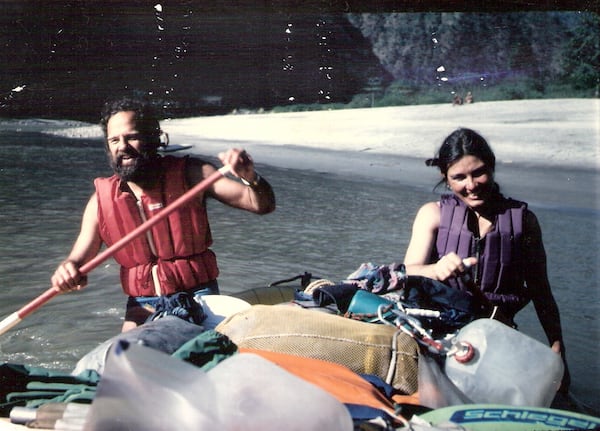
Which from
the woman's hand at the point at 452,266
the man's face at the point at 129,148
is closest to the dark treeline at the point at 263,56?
the man's face at the point at 129,148

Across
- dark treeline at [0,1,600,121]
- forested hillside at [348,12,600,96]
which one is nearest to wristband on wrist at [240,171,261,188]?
dark treeline at [0,1,600,121]

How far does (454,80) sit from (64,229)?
6828mm

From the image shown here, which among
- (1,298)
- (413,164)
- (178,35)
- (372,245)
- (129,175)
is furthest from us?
(413,164)

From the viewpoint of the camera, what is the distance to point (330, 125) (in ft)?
35.1

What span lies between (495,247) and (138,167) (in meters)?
1.56

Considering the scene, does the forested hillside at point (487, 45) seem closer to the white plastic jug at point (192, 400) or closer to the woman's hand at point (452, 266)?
the woman's hand at point (452, 266)

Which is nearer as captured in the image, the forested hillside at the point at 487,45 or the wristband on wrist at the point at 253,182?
the wristband on wrist at the point at 253,182

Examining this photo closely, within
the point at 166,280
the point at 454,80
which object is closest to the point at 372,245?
the point at 166,280

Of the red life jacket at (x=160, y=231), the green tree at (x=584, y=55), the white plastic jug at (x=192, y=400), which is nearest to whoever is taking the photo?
the white plastic jug at (x=192, y=400)

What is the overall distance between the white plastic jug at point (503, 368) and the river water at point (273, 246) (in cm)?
154

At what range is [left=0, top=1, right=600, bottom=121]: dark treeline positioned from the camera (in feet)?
13.0

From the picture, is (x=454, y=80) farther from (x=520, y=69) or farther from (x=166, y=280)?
(x=166, y=280)

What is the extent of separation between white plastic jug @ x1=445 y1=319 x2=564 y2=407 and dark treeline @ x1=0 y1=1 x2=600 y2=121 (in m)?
1.76

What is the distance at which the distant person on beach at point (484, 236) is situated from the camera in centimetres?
300
